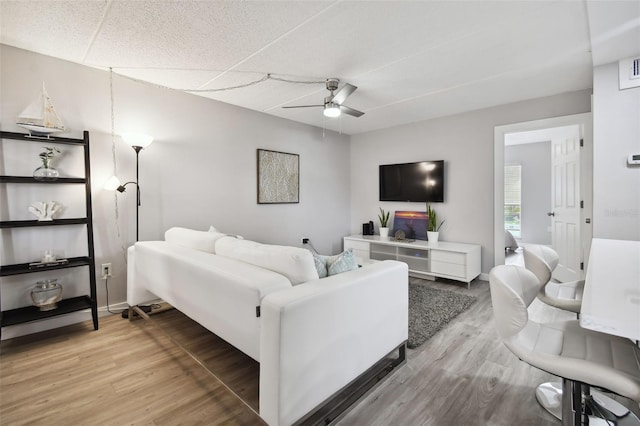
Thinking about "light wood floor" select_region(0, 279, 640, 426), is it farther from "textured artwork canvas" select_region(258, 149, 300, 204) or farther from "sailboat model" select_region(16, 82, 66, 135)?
"textured artwork canvas" select_region(258, 149, 300, 204)

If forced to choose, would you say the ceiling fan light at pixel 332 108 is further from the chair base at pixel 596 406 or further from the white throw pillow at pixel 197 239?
the chair base at pixel 596 406

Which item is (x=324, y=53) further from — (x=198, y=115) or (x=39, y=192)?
(x=39, y=192)

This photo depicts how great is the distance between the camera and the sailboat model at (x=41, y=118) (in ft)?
7.66

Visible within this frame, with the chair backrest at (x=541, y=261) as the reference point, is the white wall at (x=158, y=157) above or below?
above

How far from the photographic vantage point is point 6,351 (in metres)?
2.26

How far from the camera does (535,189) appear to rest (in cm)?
644

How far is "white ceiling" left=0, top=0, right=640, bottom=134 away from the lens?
1.93 meters

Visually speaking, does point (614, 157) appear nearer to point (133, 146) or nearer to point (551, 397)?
point (551, 397)

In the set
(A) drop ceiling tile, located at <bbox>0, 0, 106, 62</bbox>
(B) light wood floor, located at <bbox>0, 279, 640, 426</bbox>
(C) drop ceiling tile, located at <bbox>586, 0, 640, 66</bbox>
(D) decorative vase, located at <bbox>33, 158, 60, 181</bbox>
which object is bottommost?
(B) light wood floor, located at <bbox>0, 279, 640, 426</bbox>

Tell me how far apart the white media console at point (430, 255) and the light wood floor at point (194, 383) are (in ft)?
4.25

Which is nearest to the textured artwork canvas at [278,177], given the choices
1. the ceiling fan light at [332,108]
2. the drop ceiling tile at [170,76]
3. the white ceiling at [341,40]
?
the white ceiling at [341,40]

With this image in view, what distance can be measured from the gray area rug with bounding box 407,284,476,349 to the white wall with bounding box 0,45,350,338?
2.09m

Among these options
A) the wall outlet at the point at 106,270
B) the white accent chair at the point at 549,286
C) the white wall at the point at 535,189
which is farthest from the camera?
the white wall at the point at 535,189

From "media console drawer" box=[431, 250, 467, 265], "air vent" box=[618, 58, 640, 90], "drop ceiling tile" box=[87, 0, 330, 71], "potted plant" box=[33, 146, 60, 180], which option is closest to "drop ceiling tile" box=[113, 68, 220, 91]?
"drop ceiling tile" box=[87, 0, 330, 71]
